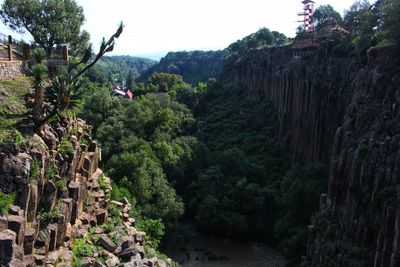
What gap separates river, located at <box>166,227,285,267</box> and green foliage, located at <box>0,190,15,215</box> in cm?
2797

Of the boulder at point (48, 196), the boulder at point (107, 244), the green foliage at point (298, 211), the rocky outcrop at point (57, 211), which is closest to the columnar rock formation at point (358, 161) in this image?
the green foliage at point (298, 211)

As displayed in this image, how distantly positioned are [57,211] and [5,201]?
3536 millimetres

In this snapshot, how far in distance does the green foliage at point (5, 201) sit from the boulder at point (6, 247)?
4.10 feet

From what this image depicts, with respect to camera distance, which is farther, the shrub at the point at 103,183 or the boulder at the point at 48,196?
the shrub at the point at 103,183

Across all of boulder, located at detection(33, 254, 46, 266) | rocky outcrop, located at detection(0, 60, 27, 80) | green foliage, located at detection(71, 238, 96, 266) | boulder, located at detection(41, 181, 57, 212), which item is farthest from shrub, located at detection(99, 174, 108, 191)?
boulder, located at detection(33, 254, 46, 266)

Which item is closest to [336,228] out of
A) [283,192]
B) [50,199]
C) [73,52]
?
[283,192]

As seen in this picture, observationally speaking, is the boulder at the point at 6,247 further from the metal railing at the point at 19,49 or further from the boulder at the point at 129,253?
the metal railing at the point at 19,49

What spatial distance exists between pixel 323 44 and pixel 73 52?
1199 inches

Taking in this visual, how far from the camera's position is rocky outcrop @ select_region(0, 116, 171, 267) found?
60.0 ft

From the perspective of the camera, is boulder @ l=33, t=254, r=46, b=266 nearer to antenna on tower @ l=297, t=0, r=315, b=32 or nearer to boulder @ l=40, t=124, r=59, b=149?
boulder @ l=40, t=124, r=59, b=149

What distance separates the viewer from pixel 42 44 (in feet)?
147

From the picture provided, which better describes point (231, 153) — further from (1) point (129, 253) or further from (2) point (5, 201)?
(2) point (5, 201)

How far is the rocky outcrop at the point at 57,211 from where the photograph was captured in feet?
60.0

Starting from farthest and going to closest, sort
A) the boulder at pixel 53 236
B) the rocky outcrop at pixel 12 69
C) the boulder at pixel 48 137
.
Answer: the rocky outcrop at pixel 12 69 < the boulder at pixel 48 137 < the boulder at pixel 53 236
